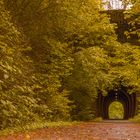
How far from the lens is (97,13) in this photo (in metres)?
24.5

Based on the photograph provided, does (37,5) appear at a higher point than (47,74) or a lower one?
higher

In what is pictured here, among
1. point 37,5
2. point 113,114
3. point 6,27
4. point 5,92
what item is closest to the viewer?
point 5,92

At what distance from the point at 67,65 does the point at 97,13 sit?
5.92 m

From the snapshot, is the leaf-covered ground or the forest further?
the forest

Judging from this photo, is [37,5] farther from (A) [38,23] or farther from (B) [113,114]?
(B) [113,114]

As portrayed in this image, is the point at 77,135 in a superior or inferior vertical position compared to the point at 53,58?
inferior

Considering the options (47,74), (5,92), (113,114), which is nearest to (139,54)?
(47,74)

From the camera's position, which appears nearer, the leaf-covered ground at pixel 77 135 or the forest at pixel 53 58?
the leaf-covered ground at pixel 77 135

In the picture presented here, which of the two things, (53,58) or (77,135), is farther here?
(53,58)

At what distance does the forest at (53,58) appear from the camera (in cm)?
1114

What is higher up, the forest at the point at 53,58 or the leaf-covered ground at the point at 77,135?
the forest at the point at 53,58

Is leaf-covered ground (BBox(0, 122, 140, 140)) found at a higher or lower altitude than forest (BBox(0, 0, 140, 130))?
lower

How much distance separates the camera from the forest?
11.1 metres

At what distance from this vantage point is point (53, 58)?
63.4 feet
